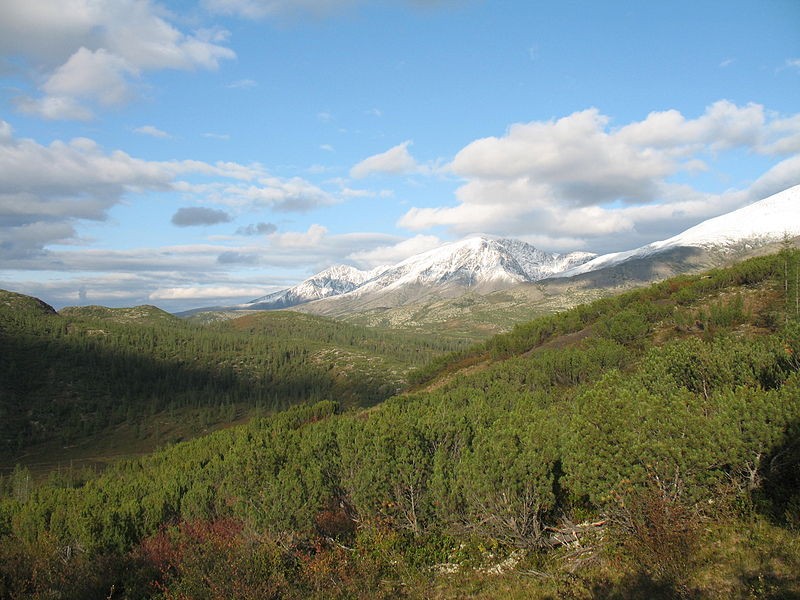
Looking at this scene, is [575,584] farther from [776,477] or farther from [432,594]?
[776,477]

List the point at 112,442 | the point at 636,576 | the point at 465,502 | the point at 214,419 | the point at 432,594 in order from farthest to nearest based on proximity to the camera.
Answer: the point at 214,419 < the point at 112,442 < the point at 465,502 < the point at 432,594 < the point at 636,576

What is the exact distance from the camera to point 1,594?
68.3 feet

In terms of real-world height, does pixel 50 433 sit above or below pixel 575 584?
below

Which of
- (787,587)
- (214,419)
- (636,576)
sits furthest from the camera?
(214,419)

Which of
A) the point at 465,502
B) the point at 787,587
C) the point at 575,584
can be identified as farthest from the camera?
the point at 465,502

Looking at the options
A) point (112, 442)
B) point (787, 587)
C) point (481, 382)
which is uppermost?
point (787, 587)

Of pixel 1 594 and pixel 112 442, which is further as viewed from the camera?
pixel 112 442

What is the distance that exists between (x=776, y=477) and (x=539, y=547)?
8.76m

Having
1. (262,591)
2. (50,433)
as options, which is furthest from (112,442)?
(262,591)

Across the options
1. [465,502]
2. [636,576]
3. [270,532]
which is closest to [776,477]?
[636,576]

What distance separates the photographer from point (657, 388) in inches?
896

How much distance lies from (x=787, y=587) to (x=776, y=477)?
5421mm

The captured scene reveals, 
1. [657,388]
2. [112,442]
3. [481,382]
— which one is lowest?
[112,442]

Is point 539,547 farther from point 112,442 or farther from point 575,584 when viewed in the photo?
point 112,442
